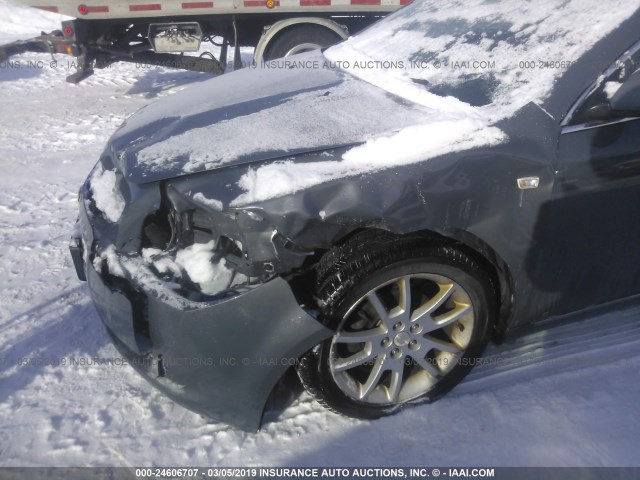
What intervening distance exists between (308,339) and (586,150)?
1.27 meters

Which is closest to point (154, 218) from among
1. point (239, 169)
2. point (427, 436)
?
point (239, 169)

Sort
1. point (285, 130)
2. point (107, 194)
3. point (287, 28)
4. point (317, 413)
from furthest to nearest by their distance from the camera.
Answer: point (287, 28) < point (107, 194) < point (317, 413) < point (285, 130)


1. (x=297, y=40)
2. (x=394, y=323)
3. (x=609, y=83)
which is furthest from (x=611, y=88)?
(x=297, y=40)

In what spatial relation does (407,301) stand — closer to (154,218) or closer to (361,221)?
(361,221)

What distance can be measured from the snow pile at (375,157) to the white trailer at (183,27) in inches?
180

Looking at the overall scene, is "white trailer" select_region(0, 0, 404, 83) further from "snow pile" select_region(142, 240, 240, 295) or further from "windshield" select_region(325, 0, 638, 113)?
"snow pile" select_region(142, 240, 240, 295)

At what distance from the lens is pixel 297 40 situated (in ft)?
21.1

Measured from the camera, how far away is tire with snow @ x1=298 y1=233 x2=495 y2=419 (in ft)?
6.50

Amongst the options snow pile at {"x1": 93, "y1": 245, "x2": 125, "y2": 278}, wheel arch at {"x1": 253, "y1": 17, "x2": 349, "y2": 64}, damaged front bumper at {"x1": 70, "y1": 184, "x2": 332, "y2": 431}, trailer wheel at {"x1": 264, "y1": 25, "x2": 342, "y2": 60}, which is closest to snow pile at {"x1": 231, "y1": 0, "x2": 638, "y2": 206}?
damaged front bumper at {"x1": 70, "y1": 184, "x2": 332, "y2": 431}

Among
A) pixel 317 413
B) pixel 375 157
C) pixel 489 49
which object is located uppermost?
pixel 489 49

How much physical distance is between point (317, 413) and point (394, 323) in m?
0.54

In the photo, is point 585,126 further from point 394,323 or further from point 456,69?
point 394,323

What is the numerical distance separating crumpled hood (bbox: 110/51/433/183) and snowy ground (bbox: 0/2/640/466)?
1022 mm

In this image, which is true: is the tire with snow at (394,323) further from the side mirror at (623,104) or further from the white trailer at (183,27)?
the white trailer at (183,27)
